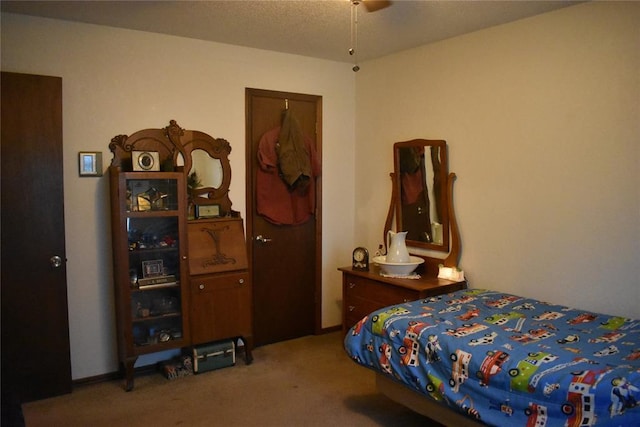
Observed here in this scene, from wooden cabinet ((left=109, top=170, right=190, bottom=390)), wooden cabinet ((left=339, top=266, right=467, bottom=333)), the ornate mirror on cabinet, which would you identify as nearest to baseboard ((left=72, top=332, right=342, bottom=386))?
wooden cabinet ((left=109, top=170, right=190, bottom=390))

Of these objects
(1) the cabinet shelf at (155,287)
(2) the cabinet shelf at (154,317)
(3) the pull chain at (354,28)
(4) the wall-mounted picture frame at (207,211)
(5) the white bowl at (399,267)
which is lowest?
(2) the cabinet shelf at (154,317)

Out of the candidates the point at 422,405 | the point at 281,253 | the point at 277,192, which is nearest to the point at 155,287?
the point at 281,253

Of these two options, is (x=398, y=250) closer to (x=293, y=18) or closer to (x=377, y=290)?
(x=377, y=290)

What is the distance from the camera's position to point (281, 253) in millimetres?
Answer: 4215

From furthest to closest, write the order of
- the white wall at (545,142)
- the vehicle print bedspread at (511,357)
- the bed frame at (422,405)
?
the white wall at (545,142) < the bed frame at (422,405) < the vehicle print bedspread at (511,357)

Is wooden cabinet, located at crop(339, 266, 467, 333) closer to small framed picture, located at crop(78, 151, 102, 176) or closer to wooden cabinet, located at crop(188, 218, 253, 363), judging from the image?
wooden cabinet, located at crop(188, 218, 253, 363)

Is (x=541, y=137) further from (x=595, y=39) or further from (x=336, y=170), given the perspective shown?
(x=336, y=170)

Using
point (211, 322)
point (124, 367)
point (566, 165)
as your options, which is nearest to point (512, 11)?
point (566, 165)

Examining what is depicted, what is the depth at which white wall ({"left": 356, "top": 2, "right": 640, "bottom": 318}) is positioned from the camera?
2732mm

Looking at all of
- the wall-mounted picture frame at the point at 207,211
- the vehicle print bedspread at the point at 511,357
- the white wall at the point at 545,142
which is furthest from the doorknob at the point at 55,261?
the white wall at the point at 545,142

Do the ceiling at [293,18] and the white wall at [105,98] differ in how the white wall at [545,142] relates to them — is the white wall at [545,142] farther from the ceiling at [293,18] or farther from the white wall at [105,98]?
the white wall at [105,98]

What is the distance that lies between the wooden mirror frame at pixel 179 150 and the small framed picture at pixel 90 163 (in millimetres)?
93

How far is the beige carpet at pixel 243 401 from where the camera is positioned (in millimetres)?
2896

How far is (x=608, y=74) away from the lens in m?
2.76
